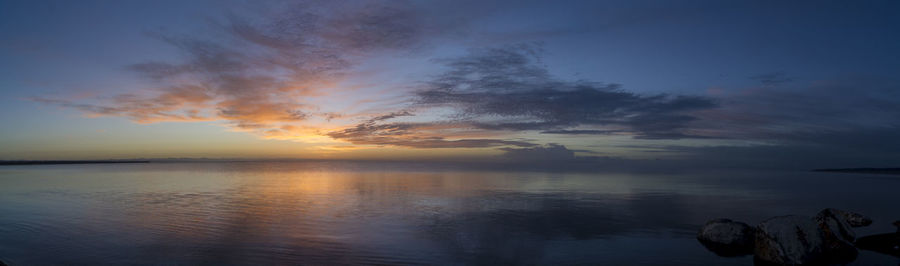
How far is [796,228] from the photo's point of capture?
53.8 ft

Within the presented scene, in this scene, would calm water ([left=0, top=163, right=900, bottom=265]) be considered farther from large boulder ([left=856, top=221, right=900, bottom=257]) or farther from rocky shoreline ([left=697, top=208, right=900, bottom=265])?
large boulder ([left=856, top=221, right=900, bottom=257])

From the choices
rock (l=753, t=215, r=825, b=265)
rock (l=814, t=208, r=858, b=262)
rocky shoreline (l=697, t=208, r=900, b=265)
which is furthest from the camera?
rock (l=814, t=208, r=858, b=262)

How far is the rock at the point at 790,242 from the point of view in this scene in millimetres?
15758

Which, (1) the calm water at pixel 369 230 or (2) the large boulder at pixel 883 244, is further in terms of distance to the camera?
(2) the large boulder at pixel 883 244

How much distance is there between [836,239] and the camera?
17.1 m

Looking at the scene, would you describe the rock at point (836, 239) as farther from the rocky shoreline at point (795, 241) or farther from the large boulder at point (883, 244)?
the large boulder at point (883, 244)

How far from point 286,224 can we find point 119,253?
8.51 meters

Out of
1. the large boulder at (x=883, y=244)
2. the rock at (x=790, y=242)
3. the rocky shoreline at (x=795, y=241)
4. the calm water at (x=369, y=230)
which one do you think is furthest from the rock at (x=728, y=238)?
the large boulder at (x=883, y=244)

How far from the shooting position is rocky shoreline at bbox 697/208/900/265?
15.9 meters

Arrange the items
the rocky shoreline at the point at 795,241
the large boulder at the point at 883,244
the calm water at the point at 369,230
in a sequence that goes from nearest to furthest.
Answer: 1. the rocky shoreline at the point at 795,241
2. the calm water at the point at 369,230
3. the large boulder at the point at 883,244

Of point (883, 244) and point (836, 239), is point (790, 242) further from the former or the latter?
point (883, 244)

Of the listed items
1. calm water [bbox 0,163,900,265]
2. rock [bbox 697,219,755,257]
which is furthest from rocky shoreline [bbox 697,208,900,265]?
calm water [bbox 0,163,900,265]

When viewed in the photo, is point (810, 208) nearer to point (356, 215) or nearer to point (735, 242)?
point (735, 242)

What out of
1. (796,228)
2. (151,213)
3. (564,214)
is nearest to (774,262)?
Answer: (796,228)
